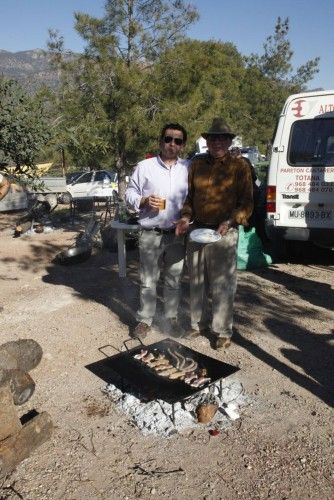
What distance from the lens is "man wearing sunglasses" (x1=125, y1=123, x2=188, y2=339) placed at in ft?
12.8

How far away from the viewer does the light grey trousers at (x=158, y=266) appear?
414 cm

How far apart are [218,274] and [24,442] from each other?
212 centimetres

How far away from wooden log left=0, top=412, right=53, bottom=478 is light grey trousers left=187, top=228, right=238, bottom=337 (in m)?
1.81

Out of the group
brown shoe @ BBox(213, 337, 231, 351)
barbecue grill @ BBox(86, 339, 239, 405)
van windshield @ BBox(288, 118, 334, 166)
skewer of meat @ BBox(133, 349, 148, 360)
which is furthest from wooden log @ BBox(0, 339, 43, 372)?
van windshield @ BBox(288, 118, 334, 166)

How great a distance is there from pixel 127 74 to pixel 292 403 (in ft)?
27.0

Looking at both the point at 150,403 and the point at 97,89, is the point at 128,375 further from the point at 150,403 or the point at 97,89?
the point at 97,89

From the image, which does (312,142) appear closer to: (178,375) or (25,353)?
(178,375)

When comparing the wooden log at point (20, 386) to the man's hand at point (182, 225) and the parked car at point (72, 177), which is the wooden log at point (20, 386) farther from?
the parked car at point (72, 177)

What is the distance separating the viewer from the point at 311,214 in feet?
19.6

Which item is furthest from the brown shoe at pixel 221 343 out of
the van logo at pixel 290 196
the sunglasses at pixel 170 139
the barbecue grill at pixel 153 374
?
the van logo at pixel 290 196

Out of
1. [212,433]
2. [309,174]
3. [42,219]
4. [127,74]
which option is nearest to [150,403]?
[212,433]

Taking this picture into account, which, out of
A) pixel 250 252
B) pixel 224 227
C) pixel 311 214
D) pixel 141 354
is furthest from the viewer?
pixel 250 252

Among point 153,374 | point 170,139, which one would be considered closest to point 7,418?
point 153,374

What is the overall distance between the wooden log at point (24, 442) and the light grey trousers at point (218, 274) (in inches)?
71.2
